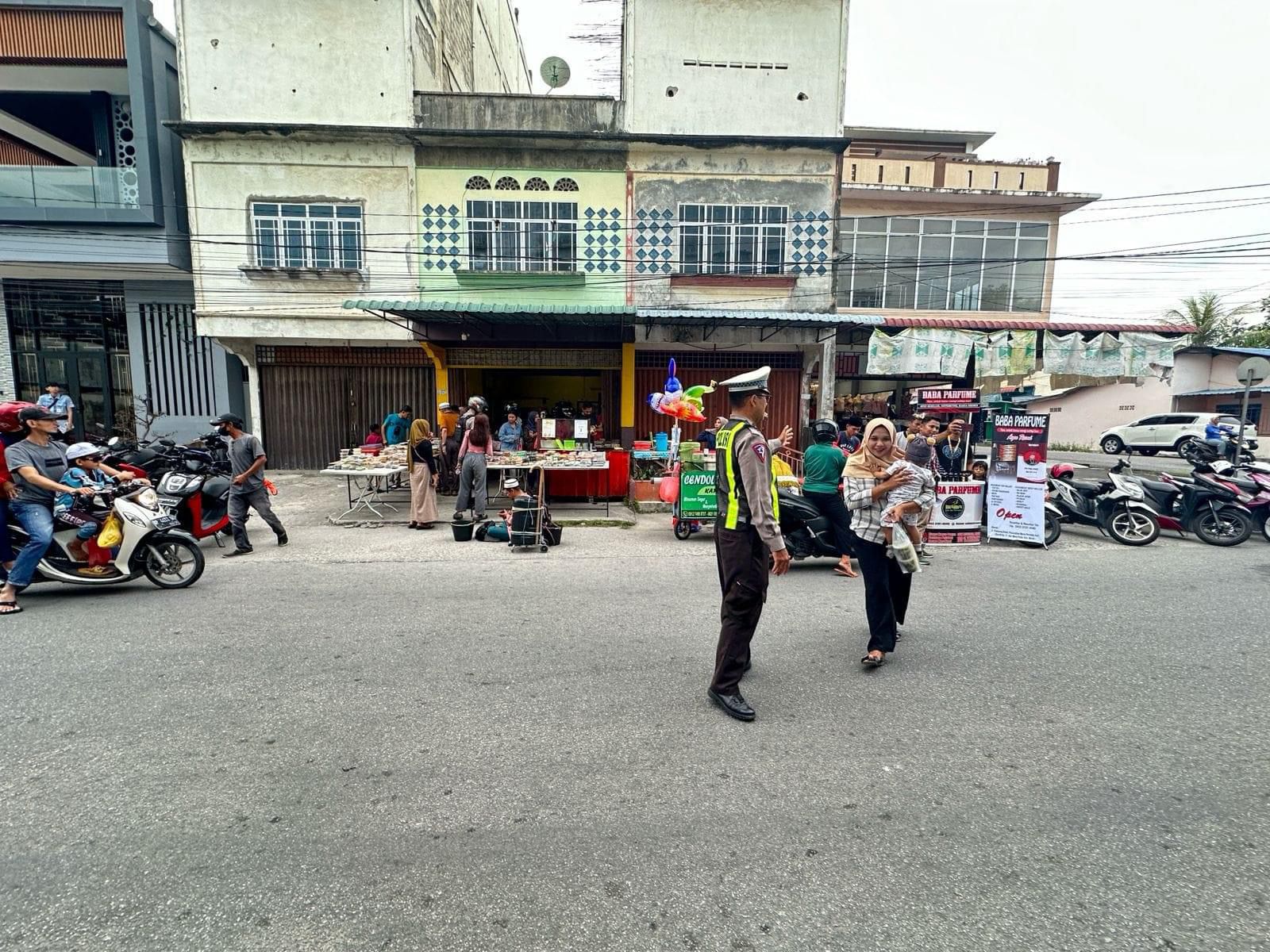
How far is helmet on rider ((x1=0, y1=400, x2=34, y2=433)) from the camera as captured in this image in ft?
18.7

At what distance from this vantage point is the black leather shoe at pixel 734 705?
3666 millimetres

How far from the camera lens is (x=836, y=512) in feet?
22.5

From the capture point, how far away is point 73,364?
1500 cm

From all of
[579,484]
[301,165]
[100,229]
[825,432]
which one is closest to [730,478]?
[825,432]

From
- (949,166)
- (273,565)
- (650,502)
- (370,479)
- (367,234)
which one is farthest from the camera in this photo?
(949,166)

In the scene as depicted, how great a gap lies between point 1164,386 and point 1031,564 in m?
26.2

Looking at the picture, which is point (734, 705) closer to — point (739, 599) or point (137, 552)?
point (739, 599)

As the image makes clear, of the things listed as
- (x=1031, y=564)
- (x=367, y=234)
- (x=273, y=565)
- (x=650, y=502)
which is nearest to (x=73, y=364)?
(x=367, y=234)

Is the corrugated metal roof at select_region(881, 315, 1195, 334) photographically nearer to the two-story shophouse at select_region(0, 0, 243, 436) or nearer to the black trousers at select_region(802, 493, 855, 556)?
the black trousers at select_region(802, 493, 855, 556)

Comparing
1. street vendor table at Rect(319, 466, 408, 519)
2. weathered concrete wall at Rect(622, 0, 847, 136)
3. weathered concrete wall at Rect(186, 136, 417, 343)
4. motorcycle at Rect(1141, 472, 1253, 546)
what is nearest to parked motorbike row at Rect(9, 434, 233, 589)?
street vendor table at Rect(319, 466, 408, 519)

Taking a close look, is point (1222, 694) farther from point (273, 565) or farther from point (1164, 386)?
point (1164, 386)

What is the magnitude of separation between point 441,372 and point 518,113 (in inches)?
228

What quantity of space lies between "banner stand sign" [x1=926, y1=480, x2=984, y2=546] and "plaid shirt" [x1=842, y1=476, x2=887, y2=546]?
15.0 feet

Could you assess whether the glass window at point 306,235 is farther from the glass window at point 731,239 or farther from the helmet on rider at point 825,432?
the helmet on rider at point 825,432
